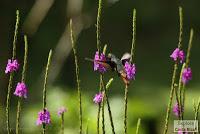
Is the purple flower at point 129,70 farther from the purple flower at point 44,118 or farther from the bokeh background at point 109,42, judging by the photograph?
the bokeh background at point 109,42

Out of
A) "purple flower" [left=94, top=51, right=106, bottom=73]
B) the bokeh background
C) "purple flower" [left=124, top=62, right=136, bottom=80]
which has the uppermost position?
the bokeh background

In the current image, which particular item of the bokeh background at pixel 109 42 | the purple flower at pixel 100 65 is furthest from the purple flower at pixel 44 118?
the bokeh background at pixel 109 42

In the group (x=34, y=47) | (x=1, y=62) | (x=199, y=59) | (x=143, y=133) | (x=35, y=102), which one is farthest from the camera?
(x=199, y=59)

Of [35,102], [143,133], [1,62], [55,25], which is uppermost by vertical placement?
[55,25]

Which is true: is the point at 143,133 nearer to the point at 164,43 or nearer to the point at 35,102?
→ the point at 35,102

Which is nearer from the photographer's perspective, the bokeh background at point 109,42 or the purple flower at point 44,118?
the purple flower at point 44,118

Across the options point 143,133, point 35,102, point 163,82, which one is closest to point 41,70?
point 35,102

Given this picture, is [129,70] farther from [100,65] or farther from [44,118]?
[44,118]

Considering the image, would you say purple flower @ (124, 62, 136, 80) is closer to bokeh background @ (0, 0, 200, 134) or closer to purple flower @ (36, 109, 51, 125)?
purple flower @ (36, 109, 51, 125)

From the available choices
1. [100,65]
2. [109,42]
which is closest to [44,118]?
[100,65]

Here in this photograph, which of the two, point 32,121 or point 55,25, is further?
point 55,25

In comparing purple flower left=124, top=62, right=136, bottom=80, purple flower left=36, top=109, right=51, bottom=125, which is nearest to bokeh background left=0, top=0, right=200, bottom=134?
purple flower left=36, top=109, right=51, bottom=125
